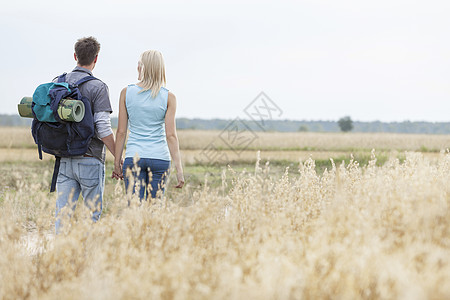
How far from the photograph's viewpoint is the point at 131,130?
4508mm

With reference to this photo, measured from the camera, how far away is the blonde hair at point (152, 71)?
14.3ft

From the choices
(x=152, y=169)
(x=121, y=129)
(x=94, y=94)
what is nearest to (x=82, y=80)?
(x=94, y=94)

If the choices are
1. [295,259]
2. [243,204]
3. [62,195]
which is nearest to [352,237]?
[295,259]

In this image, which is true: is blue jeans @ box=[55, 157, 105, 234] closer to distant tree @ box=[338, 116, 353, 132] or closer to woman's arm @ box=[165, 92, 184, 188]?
woman's arm @ box=[165, 92, 184, 188]

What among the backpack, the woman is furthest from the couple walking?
the backpack

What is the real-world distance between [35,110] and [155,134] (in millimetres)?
1167

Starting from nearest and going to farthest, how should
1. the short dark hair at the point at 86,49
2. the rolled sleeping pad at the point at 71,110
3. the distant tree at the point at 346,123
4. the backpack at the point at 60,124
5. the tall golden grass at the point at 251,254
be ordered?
the tall golden grass at the point at 251,254 < the rolled sleeping pad at the point at 71,110 < the backpack at the point at 60,124 < the short dark hair at the point at 86,49 < the distant tree at the point at 346,123

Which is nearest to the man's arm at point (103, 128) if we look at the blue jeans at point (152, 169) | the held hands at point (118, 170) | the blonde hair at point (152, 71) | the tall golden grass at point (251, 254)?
the held hands at point (118, 170)

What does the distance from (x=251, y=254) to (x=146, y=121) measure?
182 centimetres

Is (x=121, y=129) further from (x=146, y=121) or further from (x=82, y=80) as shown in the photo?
(x=82, y=80)

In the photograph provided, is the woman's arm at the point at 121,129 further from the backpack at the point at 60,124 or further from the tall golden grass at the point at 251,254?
the tall golden grass at the point at 251,254

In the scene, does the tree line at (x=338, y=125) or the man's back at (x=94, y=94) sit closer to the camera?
the man's back at (x=94, y=94)

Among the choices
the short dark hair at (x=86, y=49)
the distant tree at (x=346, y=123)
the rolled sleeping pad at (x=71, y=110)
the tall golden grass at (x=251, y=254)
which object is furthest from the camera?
the distant tree at (x=346, y=123)

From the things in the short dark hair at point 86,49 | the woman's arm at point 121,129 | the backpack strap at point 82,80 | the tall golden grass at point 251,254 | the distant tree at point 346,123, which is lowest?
the tall golden grass at point 251,254
